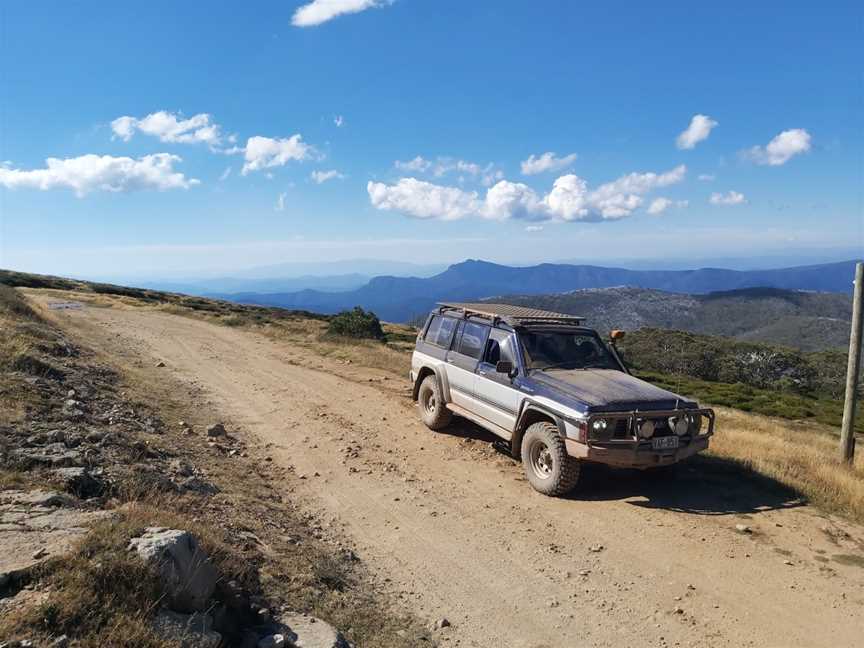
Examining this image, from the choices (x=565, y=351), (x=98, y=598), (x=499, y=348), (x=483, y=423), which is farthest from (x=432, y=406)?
(x=98, y=598)

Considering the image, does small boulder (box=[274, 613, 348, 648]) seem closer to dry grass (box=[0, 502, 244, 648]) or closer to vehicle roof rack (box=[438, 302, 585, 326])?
dry grass (box=[0, 502, 244, 648])

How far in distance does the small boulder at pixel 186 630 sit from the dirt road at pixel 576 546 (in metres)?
1.79

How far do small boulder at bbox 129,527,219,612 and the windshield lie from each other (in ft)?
16.4

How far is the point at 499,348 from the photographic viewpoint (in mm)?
8336

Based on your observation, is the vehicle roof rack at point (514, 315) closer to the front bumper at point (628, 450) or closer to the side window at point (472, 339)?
the side window at point (472, 339)

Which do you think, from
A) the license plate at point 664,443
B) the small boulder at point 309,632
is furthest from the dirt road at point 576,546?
the small boulder at point 309,632

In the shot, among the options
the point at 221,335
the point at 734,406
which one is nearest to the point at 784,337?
the point at 734,406

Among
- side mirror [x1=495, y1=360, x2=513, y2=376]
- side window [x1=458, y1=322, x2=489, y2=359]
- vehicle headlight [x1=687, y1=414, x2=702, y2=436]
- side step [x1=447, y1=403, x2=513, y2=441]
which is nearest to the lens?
vehicle headlight [x1=687, y1=414, x2=702, y2=436]

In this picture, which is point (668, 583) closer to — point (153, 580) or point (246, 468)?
point (153, 580)

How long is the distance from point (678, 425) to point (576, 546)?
6.70 ft

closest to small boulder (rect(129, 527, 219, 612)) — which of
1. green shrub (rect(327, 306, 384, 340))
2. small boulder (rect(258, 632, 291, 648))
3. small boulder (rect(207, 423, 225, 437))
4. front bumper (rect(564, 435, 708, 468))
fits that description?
small boulder (rect(258, 632, 291, 648))

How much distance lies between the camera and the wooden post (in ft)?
27.5

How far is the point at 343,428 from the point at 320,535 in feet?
13.0

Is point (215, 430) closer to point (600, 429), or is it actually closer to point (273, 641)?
point (600, 429)
